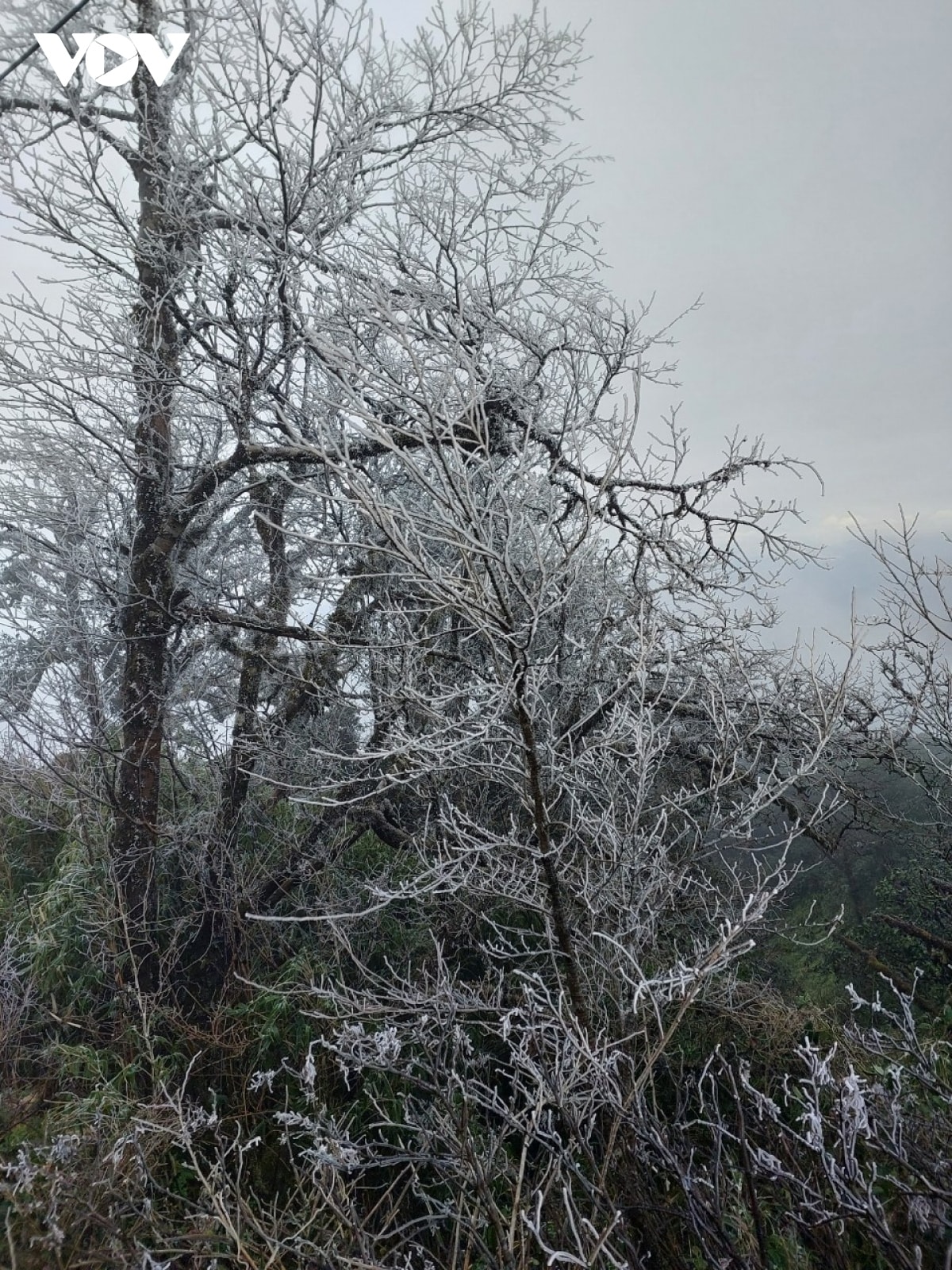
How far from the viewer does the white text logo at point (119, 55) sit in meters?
5.54

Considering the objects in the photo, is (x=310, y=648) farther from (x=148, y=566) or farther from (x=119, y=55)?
(x=119, y=55)

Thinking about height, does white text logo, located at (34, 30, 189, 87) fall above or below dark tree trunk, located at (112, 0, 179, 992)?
above

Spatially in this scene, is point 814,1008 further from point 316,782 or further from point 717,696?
point 316,782

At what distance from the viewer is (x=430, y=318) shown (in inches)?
245

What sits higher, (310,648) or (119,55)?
(119,55)

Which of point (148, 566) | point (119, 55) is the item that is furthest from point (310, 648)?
point (119, 55)

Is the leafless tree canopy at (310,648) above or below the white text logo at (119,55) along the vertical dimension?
below

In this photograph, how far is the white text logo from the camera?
554 centimetres

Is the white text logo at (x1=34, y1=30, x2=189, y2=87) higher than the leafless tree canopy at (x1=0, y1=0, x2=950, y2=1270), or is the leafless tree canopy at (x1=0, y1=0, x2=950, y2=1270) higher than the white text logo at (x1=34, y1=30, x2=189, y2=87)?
the white text logo at (x1=34, y1=30, x2=189, y2=87)

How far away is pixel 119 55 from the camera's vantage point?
19.4ft

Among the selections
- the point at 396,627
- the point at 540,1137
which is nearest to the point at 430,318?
the point at 396,627

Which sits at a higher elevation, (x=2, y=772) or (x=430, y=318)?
(x=430, y=318)

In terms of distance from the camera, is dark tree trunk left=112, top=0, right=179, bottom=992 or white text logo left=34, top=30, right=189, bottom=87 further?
dark tree trunk left=112, top=0, right=179, bottom=992

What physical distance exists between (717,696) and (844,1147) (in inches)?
116
